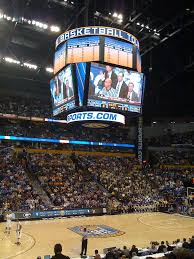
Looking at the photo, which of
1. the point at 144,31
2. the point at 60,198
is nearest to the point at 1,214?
the point at 60,198

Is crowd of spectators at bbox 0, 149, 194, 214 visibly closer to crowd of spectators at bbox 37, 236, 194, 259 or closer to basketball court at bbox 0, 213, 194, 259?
basketball court at bbox 0, 213, 194, 259

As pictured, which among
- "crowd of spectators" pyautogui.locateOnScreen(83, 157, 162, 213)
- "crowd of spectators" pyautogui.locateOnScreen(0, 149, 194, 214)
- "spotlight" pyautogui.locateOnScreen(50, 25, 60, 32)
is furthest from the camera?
"crowd of spectators" pyautogui.locateOnScreen(83, 157, 162, 213)

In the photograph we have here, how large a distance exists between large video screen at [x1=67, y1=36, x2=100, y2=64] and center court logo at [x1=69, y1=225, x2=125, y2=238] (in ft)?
37.8

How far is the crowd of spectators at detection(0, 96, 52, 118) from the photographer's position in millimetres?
41731

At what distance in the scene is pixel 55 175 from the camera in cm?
3494

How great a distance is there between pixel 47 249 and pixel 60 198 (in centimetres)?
1349

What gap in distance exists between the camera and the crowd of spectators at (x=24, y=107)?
137 feet

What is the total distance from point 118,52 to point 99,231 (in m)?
12.4

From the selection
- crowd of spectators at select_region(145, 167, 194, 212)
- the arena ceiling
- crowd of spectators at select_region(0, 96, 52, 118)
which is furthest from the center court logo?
crowd of spectators at select_region(0, 96, 52, 118)

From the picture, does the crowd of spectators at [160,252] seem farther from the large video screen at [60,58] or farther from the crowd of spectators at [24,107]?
the crowd of spectators at [24,107]

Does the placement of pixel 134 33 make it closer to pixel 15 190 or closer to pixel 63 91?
pixel 63 91

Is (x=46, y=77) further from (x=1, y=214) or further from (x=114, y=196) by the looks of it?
(x=1, y=214)

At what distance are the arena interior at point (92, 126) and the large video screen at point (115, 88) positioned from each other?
69mm

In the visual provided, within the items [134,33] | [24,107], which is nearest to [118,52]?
[134,33]
